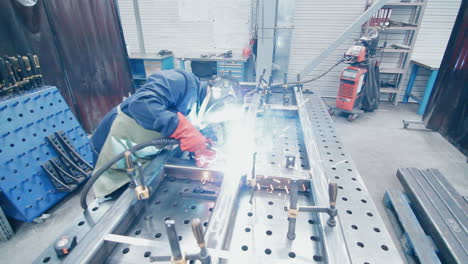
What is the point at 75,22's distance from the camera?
3074 mm

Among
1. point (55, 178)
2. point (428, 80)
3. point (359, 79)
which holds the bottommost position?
Answer: point (55, 178)

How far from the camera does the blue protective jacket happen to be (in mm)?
1312

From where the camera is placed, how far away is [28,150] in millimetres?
2074

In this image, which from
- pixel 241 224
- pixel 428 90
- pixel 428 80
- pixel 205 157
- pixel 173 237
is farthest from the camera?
pixel 428 80

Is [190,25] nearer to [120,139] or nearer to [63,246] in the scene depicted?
[120,139]

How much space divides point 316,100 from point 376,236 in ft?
5.13

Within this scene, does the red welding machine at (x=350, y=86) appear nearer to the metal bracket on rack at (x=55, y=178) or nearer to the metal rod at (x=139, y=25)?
the metal bracket on rack at (x=55, y=178)

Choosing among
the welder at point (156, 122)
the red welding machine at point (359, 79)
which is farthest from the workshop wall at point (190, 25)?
the welder at point (156, 122)

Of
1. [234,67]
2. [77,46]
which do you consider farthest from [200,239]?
[234,67]

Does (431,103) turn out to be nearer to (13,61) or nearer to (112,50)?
(13,61)

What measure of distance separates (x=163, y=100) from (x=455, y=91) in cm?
212

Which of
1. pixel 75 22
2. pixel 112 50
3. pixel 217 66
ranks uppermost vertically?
pixel 75 22

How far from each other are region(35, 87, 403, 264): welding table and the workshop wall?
4.82 meters

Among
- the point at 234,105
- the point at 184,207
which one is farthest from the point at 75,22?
the point at 184,207
